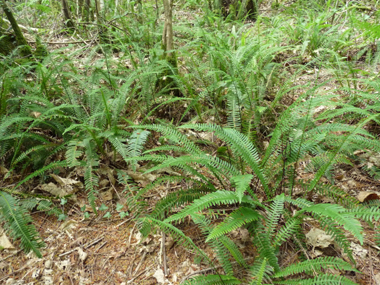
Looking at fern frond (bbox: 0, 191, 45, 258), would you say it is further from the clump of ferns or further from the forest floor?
the clump of ferns

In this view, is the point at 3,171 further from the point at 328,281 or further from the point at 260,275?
the point at 328,281

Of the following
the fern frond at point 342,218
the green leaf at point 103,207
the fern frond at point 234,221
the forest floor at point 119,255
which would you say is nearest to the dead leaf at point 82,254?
the forest floor at point 119,255

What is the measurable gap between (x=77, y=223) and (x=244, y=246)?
1380 millimetres

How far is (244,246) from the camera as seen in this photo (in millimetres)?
A: 1760

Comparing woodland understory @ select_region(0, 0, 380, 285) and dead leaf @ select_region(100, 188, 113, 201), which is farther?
dead leaf @ select_region(100, 188, 113, 201)

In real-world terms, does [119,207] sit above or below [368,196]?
below

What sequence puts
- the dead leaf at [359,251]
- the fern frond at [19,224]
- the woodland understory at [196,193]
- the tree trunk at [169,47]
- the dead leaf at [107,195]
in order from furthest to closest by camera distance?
1. the tree trunk at [169,47]
2. the dead leaf at [107,195]
3. the fern frond at [19,224]
4. the dead leaf at [359,251]
5. the woodland understory at [196,193]

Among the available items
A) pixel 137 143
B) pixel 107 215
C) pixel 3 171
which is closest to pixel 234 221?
pixel 137 143

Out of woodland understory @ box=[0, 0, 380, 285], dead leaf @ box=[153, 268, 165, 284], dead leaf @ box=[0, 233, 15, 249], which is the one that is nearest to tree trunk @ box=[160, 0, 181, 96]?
woodland understory @ box=[0, 0, 380, 285]

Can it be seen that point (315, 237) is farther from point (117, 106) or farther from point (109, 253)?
point (117, 106)

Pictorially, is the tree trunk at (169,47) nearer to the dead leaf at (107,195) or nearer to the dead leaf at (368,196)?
the dead leaf at (107,195)

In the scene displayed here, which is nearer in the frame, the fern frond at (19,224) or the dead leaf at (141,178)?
the fern frond at (19,224)

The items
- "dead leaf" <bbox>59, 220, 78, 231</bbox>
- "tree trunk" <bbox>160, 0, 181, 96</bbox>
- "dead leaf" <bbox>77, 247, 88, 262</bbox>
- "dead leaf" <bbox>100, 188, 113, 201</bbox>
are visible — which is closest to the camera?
"dead leaf" <bbox>77, 247, 88, 262</bbox>

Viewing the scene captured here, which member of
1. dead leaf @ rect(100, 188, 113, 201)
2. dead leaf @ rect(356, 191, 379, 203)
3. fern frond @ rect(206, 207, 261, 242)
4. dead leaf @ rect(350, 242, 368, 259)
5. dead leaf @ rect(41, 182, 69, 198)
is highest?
fern frond @ rect(206, 207, 261, 242)
